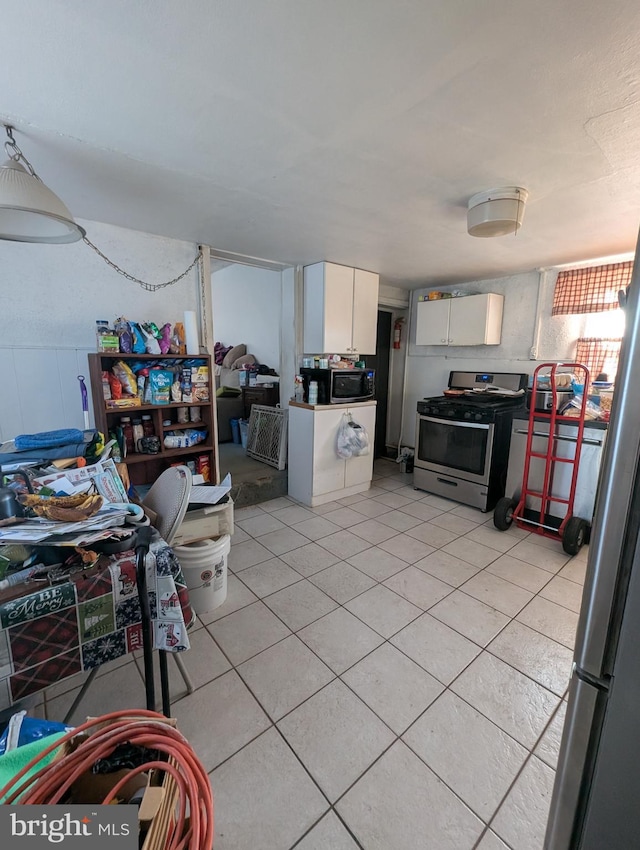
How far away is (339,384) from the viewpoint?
10.7 ft

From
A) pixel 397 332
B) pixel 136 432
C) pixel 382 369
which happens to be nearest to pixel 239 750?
pixel 136 432

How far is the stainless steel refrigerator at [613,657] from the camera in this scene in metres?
0.54

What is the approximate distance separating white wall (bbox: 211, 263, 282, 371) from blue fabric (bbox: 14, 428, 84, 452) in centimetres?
291

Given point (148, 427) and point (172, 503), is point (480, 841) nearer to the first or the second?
point (172, 503)

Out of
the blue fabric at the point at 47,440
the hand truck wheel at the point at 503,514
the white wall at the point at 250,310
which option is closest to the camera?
the blue fabric at the point at 47,440

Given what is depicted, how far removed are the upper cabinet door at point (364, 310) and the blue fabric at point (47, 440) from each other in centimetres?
249

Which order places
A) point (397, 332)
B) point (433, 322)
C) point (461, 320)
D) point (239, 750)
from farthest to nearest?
point (397, 332) → point (433, 322) → point (461, 320) → point (239, 750)

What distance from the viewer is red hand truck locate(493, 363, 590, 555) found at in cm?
256

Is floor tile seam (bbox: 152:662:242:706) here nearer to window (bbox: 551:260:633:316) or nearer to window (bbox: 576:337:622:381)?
window (bbox: 576:337:622:381)

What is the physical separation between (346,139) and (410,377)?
3.36 meters

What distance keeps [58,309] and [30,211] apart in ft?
4.15

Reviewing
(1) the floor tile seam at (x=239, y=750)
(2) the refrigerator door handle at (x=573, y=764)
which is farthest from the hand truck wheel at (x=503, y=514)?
(2) the refrigerator door handle at (x=573, y=764)

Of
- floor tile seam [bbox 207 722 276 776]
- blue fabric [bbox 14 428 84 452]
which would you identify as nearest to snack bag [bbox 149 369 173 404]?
blue fabric [bbox 14 428 84 452]

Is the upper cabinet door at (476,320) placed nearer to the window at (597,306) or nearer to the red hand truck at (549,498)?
the window at (597,306)
